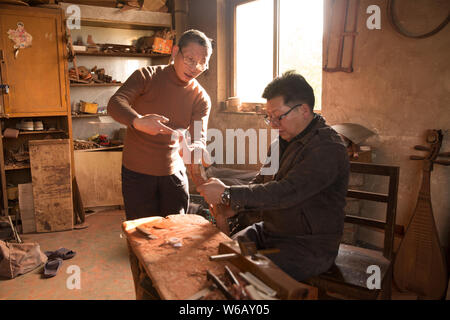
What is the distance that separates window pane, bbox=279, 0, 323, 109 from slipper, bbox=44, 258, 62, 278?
3130mm

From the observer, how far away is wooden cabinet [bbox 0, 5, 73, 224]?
4.26 meters

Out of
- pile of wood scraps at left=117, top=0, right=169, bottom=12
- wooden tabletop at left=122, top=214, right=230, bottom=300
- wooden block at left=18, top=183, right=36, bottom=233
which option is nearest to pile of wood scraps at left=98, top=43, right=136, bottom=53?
pile of wood scraps at left=117, top=0, right=169, bottom=12

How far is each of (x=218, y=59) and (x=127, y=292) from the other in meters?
3.39

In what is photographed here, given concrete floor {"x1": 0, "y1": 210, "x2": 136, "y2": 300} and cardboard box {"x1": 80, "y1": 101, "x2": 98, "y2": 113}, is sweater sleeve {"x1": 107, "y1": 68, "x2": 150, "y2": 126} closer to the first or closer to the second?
concrete floor {"x1": 0, "y1": 210, "x2": 136, "y2": 300}

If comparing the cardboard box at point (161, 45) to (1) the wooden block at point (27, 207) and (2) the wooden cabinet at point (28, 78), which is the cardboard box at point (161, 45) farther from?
(1) the wooden block at point (27, 207)

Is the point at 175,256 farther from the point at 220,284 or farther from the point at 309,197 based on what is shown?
the point at 309,197

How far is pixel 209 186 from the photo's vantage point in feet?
6.06

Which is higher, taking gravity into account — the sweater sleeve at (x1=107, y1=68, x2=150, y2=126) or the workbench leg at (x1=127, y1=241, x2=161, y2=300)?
the sweater sleeve at (x1=107, y1=68, x2=150, y2=126)

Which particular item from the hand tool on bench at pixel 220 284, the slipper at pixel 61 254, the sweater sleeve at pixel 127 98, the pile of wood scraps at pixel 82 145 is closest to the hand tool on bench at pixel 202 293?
the hand tool on bench at pixel 220 284

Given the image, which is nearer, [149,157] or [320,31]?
[149,157]

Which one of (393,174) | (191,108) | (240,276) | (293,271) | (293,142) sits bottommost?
(293,271)

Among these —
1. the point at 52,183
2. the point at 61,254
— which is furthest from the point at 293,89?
the point at 52,183

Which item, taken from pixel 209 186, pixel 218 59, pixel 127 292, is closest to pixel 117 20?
pixel 218 59

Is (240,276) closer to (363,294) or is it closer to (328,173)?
(328,173)
